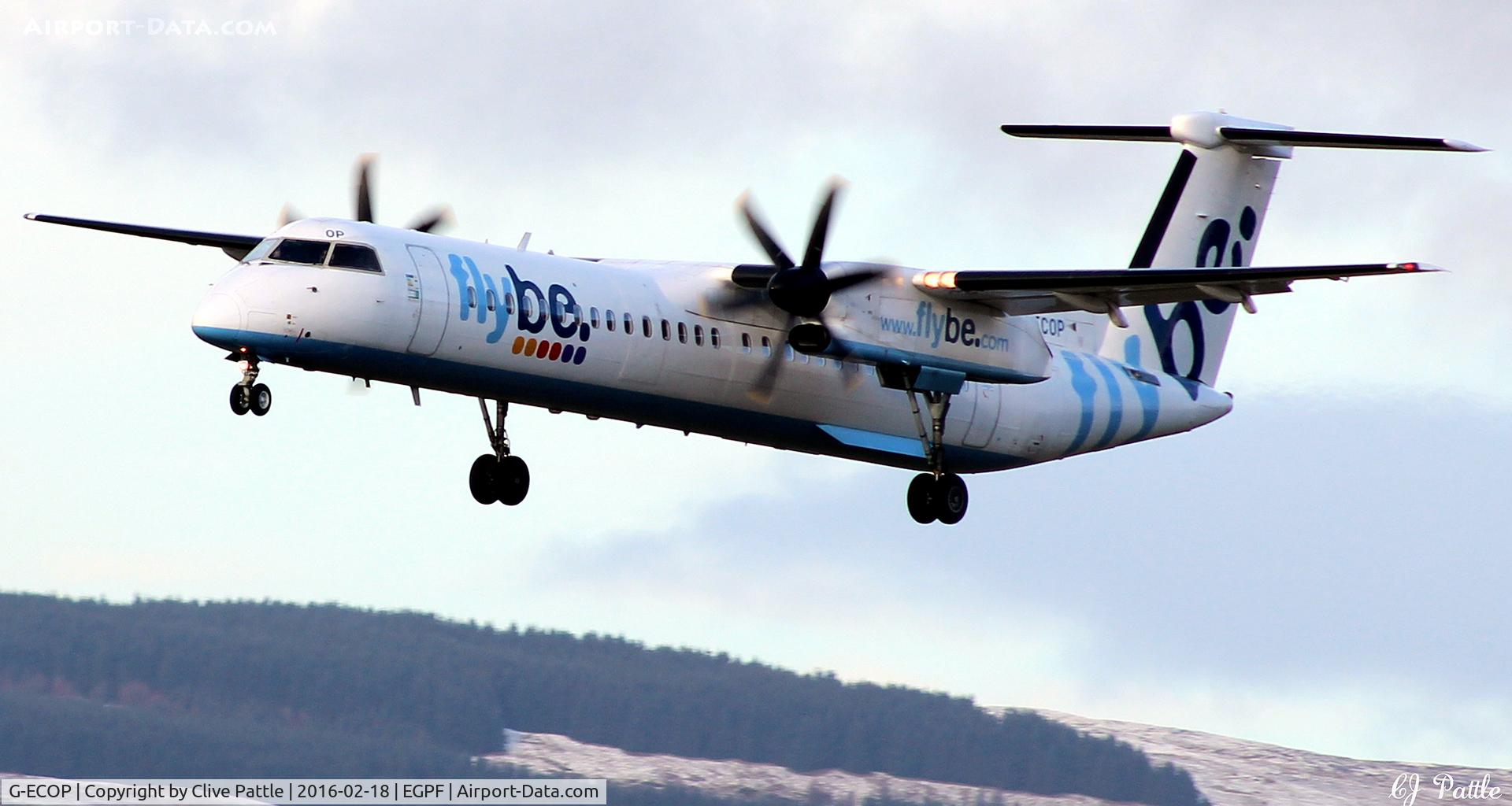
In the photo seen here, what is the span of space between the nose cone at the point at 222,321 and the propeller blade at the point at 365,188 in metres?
3.80

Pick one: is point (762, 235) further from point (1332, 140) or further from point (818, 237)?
point (1332, 140)

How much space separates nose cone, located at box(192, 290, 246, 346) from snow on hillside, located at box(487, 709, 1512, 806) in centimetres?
1936

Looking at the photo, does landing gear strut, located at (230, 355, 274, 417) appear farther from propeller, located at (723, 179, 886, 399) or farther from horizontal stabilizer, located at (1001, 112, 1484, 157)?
horizontal stabilizer, located at (1001, 112, 1484, 157)

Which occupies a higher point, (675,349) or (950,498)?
(675,349)

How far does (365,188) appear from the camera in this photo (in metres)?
22.6

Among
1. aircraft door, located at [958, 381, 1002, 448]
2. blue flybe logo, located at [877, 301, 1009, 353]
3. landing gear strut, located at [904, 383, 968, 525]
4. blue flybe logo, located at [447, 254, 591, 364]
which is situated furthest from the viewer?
aircraft door, located at [958, 381, 1002, 448]

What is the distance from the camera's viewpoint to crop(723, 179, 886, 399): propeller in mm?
22750

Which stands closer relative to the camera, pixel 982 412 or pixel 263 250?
pixel 263 250

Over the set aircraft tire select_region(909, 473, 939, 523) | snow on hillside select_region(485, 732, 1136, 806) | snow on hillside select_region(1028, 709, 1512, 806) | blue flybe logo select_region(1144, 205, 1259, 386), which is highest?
blue flybe logo select_region(1144, 205, 1259, 386)

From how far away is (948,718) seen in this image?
38.1m

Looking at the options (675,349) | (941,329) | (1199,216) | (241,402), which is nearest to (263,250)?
(241,402)

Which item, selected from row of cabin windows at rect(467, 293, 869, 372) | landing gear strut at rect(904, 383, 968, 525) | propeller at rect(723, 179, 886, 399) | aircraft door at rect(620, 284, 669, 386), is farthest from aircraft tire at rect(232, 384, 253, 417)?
landing gear strut at rect(904, 383, 968, 525)

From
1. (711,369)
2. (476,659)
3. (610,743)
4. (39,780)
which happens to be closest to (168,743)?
(39,780)

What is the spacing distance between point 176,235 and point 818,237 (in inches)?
A: 319
